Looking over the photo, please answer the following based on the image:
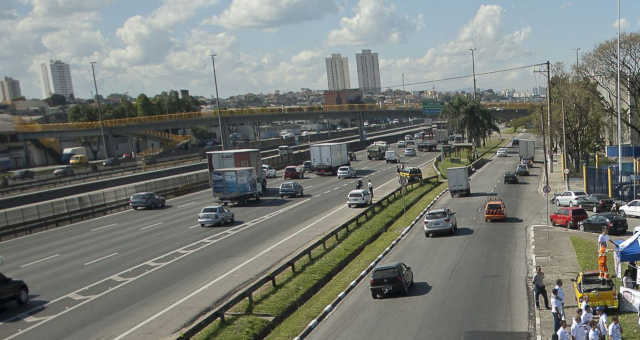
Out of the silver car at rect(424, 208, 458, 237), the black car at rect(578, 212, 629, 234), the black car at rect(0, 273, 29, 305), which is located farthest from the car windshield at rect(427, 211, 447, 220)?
the black car at rect(0, 273, 29, 305)

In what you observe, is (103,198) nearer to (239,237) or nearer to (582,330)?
(239,237)

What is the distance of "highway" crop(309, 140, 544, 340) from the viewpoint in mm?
17109

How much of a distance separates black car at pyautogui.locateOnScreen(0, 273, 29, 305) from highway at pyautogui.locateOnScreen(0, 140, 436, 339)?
43 centimetres

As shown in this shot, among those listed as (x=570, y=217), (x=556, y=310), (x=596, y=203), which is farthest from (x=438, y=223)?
(x=556, y=310)

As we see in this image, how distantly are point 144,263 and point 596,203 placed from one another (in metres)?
30.7

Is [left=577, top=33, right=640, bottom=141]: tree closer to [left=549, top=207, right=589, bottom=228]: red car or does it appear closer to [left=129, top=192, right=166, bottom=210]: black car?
[left=549, top=207, right=589, bottom=228]: red car

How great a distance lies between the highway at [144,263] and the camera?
20438mm

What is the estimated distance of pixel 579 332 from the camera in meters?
14.3

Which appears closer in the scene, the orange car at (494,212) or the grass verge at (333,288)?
the grass verge at (333,288)

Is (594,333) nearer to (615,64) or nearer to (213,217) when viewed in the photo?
(213,217)

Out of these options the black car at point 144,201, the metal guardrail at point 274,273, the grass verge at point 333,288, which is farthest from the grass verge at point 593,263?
the black car at point 144,201

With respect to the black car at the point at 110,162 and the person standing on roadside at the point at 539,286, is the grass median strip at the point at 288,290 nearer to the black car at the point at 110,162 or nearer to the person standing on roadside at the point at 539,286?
the person standing on roadside at the point at 539,286

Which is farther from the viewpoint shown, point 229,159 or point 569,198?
point 229,159

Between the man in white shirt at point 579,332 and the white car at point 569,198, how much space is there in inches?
1233
